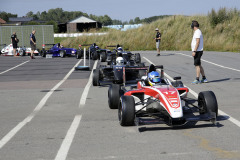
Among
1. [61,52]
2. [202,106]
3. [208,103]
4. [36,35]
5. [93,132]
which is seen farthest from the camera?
[36,35]

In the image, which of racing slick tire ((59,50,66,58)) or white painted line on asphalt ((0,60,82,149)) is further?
racing slick tire ((59,50,66,58))

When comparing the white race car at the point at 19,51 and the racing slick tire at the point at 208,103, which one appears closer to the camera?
the racing slick tire at the point at 208,103

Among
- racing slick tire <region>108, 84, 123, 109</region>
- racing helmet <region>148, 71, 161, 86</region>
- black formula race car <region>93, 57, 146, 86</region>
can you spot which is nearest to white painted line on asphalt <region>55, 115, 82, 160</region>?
racing slick tire <region>108, 84, 123, 109</region>

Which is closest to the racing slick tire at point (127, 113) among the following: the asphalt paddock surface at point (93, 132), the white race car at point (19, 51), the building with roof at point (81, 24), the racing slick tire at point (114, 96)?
the asphalt paddock surface at point (93, 132)

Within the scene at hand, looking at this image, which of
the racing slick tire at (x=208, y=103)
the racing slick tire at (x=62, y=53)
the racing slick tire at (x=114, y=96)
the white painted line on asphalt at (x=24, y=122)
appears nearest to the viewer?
the white painted line on asphalt at (x=24, y=122)

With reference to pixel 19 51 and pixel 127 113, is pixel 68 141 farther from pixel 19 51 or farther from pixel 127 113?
pixel 19 51

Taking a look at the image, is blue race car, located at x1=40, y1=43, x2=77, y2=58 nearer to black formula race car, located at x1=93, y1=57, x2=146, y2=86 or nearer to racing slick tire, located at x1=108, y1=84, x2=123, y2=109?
black formula race car, located at x1=93, y1=57, x2=146, y2=86

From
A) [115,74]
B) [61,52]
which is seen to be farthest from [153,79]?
[61,52]

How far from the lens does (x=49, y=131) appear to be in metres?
6.96

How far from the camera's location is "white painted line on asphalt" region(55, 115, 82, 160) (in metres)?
5.53

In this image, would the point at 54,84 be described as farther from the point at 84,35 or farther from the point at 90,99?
the point at 84,35

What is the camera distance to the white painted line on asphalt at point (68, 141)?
18.1ft

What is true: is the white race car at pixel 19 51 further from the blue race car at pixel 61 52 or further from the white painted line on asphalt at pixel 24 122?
the white painted line on asphalt at pixel 24 122

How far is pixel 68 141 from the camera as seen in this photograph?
6281 millimetres
